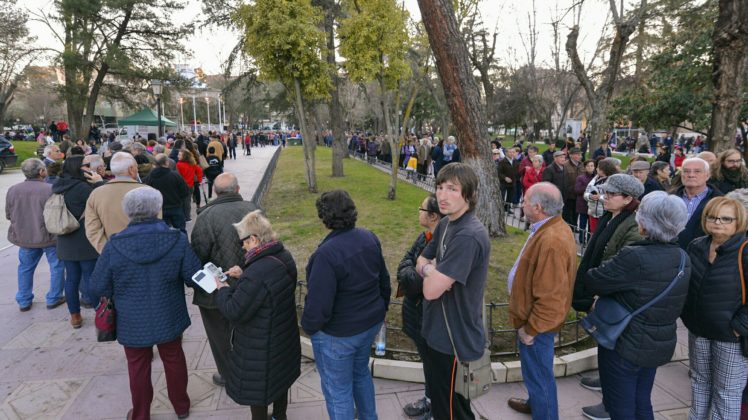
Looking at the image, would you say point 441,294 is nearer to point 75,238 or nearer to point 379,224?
point 75,238

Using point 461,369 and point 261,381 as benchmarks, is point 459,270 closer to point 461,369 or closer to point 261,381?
point 461,369

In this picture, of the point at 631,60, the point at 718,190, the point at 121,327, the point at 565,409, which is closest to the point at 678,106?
the point at 631,60

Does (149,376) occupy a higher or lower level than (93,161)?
lower

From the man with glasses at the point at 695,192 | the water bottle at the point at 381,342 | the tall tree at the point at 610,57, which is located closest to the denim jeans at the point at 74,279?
the water bottle at the point at 381,342

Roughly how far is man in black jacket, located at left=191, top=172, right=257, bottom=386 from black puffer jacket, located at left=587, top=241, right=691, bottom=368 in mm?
2724

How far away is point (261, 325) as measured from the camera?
275cm

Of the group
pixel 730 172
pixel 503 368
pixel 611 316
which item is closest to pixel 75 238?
pixel 503 368

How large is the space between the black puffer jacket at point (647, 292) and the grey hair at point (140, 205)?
313cm

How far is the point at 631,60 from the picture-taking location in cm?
2733

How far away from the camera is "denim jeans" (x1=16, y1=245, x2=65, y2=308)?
5.11m

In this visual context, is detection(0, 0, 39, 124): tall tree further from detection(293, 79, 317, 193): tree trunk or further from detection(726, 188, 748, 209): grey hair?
detection(726, 188, 748, 209): grey hair

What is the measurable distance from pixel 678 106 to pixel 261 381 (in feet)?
69.4

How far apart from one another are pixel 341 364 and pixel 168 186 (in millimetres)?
4878

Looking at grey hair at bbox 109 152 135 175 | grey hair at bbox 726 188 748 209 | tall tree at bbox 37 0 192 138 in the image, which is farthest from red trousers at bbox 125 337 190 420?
tall tree at bbox 37 0 192 138
